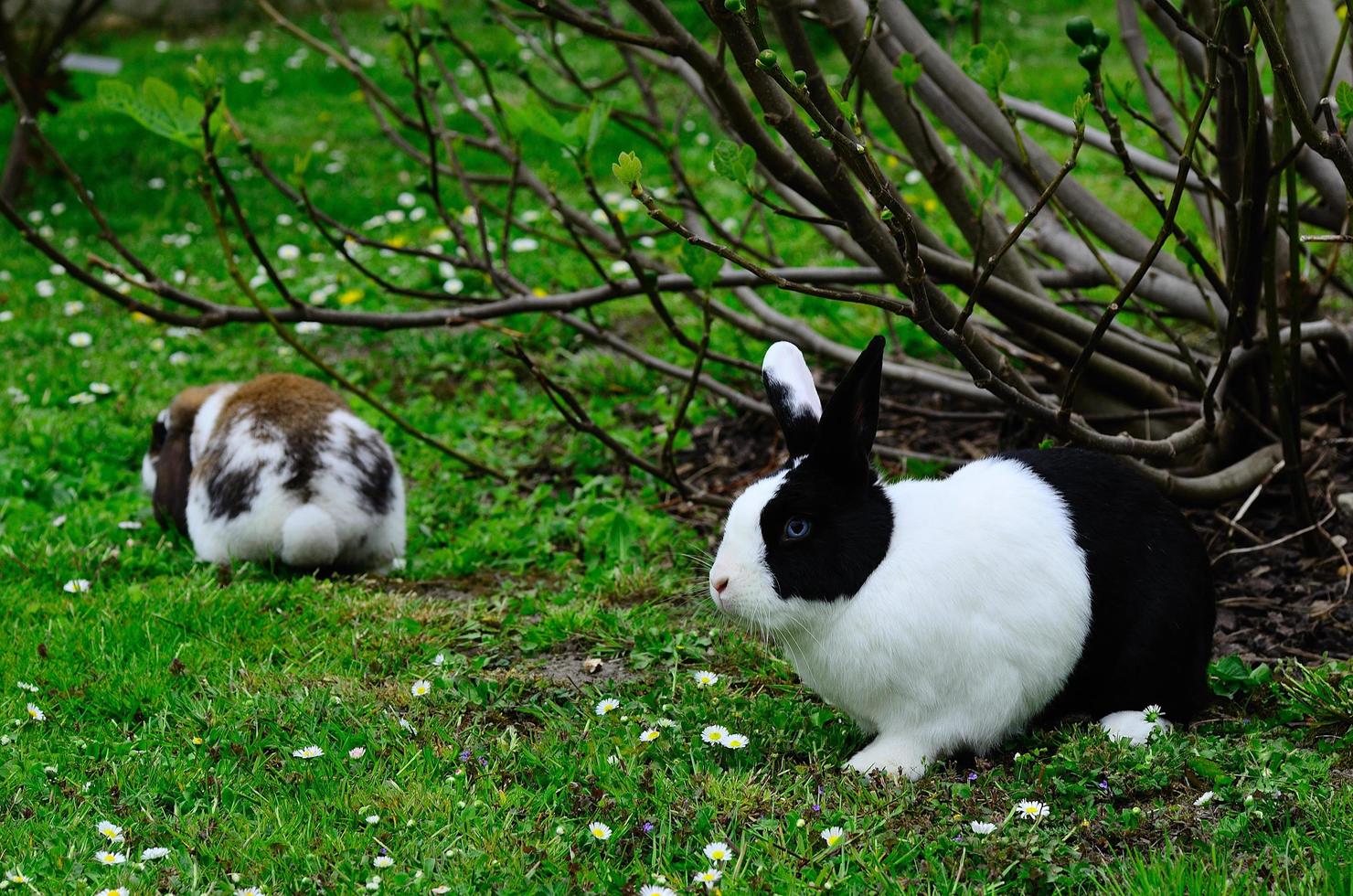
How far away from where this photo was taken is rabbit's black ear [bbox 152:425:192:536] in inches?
180

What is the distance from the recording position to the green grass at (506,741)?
8.34ft

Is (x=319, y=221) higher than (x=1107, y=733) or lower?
higher

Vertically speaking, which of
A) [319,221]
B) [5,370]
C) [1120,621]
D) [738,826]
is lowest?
[5,370]

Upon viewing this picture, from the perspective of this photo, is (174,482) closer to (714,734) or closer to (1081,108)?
(714,734)

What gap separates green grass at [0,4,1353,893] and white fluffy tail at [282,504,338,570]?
0.37ft

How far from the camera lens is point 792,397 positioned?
301cm

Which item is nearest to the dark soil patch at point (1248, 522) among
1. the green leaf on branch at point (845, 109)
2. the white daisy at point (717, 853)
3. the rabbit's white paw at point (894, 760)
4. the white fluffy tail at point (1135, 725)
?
the white fluffy tail at point (1135, 725)

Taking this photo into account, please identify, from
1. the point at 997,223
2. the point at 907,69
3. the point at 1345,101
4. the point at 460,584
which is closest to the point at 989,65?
the point at 907,69

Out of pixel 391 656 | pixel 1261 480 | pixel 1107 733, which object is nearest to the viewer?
pixel 1107 733

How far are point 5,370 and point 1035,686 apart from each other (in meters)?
5.12

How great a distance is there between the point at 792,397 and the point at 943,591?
1.73 ft

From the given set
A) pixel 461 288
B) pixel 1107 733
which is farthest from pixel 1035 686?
pixel 461 288

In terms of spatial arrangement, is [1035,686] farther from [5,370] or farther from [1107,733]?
[5,370]

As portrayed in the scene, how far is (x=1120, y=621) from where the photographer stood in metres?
2.96
